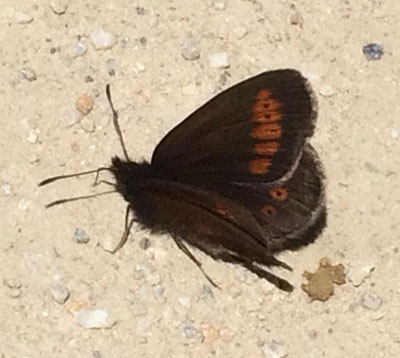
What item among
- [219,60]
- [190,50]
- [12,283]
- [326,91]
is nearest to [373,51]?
[326,91]

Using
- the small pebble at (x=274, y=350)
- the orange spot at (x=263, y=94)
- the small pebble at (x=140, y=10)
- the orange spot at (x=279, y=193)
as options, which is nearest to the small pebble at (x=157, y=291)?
the small pebble at (x=274, y=350)

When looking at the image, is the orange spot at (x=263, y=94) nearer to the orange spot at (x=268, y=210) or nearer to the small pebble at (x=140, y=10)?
the orange spot at (x=268, y=210)

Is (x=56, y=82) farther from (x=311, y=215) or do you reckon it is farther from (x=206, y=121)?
(x=311, y=215)

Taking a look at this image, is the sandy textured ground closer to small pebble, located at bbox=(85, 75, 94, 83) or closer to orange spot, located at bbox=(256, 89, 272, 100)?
small pebble, located at bbox=(85, 75, 94, 83)

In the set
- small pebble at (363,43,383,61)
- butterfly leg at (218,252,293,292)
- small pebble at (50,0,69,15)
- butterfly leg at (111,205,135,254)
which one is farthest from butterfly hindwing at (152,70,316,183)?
small pebble at (50,0,69,15)

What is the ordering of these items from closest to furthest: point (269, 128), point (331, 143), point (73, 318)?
1. point (269, 128)
2. point (73, 318)
3. point (331, 143)

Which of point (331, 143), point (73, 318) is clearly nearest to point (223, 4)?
point (331, 143)
